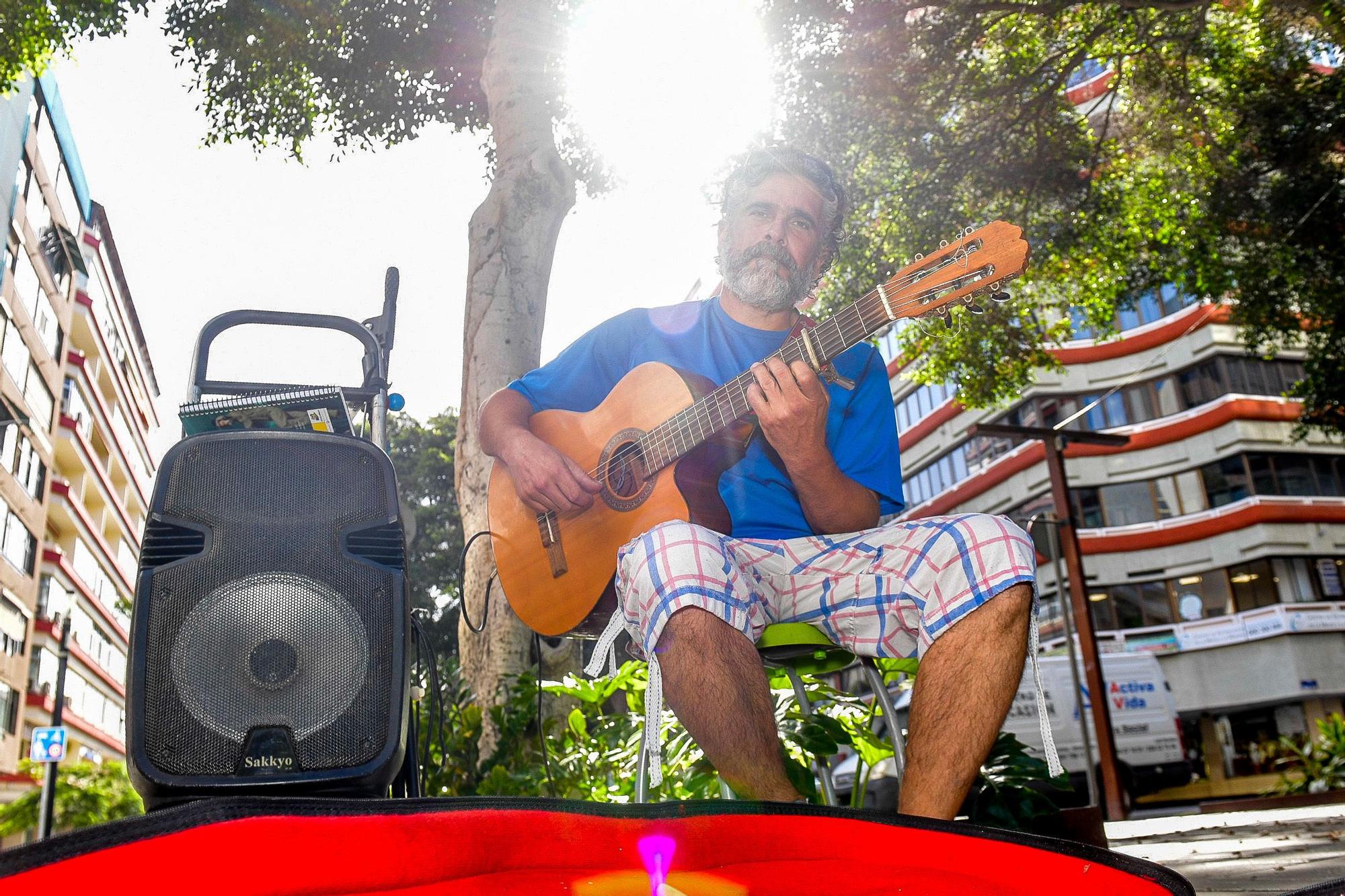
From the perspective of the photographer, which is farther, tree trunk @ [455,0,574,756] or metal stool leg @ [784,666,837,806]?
tree trunk @ [455,0,574,756]

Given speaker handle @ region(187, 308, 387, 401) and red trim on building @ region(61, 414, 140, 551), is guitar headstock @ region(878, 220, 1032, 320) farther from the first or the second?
red trim on building @ region(61, 414, 140, 551)

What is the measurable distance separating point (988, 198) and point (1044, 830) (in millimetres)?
6549

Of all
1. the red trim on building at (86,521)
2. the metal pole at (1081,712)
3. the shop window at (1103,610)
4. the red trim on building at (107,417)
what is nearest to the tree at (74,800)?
the red trim on building at (86,521)

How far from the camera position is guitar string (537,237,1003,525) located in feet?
7.37

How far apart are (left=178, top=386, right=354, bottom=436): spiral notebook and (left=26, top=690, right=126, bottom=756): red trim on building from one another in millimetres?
33227

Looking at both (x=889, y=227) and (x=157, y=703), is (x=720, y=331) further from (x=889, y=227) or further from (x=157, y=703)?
(x=889, y=227)

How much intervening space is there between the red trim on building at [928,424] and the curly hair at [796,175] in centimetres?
3088

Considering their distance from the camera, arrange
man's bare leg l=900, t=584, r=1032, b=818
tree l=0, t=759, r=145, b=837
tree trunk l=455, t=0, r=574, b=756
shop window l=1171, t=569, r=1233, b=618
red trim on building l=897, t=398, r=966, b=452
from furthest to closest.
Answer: red trim on building l=897, t=398, r=966, b=452 < shop window l=1171, t=569, r=1233, b=618 < tree l=0, t=759, r=145, b=837 < tree trunk l=455, t=0, r=574, b=756 < man's bare leg l=900, t=584, r=1032, b=818

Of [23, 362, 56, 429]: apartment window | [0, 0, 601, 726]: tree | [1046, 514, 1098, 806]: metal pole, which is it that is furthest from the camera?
[23, 362, 56, 429]: apartment window

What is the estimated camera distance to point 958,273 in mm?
2240

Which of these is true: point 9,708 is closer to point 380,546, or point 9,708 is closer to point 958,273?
point 380,546

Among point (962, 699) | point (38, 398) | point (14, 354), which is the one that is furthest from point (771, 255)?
point (38, 398)

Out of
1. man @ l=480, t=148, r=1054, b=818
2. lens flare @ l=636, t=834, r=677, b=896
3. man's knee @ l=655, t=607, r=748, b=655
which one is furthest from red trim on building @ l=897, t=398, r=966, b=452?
lens flare @ l=636, t=834, r=677, b=896

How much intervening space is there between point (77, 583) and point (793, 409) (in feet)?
144
